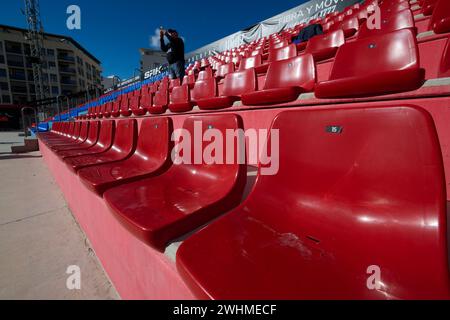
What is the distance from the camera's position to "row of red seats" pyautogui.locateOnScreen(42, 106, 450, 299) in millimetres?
474

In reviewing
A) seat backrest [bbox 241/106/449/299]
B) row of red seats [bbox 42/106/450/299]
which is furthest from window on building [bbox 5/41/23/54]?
seat backrest [bbox 241/106/449/299]

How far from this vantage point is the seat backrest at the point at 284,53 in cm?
319

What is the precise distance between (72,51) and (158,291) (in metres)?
50.7

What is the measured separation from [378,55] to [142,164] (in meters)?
1.81

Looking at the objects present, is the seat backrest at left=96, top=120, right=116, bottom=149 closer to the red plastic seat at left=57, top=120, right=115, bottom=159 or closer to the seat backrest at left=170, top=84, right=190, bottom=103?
the red plastic seat at left=57, top=120, right=115, bottom=159

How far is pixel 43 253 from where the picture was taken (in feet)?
5.06

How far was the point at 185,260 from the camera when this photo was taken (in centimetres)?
56

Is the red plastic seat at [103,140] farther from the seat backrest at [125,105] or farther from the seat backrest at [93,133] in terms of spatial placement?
the seat backrest at [125,105]

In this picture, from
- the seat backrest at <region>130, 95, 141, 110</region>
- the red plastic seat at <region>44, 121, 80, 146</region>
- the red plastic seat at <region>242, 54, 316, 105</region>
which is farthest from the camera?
the seat backrest at <region>130, 95, 141, 110</region>

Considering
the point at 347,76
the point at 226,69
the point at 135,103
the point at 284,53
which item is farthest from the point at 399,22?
the point at 135,103

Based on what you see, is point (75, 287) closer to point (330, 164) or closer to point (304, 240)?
point (304, 240)

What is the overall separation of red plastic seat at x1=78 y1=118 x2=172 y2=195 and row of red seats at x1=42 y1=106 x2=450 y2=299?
272mm

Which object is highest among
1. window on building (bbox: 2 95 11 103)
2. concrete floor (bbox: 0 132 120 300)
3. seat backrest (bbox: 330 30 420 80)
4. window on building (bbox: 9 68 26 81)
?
window on building (bbox: 9 68 26 81)
